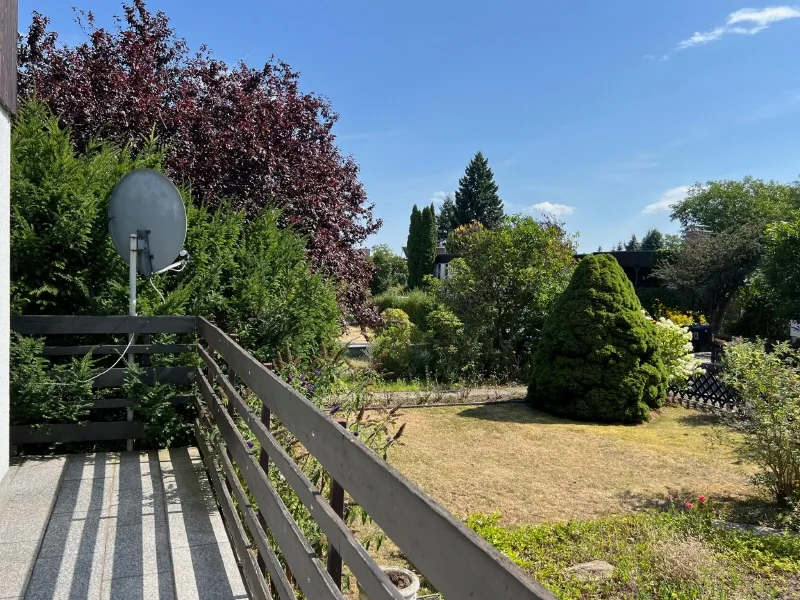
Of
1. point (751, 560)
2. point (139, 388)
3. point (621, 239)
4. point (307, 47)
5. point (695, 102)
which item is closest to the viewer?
point (751, 560)

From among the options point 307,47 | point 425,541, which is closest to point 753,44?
point 307,47

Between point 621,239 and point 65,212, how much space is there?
9289cm

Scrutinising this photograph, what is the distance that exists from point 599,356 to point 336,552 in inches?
281

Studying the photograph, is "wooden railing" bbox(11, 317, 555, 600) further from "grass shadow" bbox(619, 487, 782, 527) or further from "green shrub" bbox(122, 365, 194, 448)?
"grass shadow" bbox(619, 487, 782, 527)

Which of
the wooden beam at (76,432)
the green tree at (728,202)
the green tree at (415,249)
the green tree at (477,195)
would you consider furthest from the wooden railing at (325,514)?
the green tree at (477,195)

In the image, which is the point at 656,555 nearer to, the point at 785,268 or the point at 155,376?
the point at 155,376

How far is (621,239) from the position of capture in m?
89.6

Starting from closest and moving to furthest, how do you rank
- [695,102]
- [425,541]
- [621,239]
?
1. [425,541]
2. [695,102]
3. [621,239]

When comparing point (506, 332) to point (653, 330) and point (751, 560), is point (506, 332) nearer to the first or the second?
point (653, 330)

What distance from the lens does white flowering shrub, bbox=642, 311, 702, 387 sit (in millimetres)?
8922

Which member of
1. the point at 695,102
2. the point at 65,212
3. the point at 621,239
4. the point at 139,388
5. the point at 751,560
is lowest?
the point at 751,560

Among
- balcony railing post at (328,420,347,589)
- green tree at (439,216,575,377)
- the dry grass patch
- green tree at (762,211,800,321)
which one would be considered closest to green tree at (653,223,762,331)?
green tree at (762,211,800,321)

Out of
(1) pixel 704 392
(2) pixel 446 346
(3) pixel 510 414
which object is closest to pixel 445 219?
(2) pixel 446 346

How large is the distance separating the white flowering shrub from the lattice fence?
280 mm
